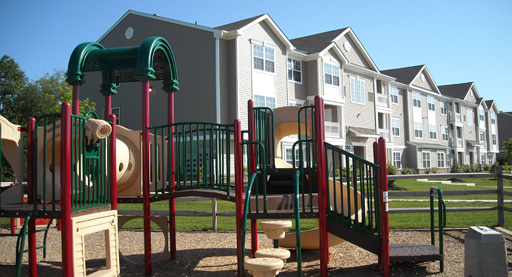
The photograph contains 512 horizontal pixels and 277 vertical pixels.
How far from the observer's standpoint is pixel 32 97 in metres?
43.4

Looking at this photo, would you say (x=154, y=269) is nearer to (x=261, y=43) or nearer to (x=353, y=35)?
(x=261, y=43)

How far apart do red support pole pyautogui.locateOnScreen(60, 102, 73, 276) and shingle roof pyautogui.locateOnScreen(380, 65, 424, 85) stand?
42158 millimetres

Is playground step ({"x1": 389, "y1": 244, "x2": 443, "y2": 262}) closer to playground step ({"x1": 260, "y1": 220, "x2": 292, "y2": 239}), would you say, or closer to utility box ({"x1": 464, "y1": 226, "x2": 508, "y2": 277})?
playground step ({"x1": 260, "y1": 220, "x2": 292, "y2": 239})

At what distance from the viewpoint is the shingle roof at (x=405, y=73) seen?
146ft

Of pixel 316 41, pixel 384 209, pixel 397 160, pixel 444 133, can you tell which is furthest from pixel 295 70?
pixel 444 133

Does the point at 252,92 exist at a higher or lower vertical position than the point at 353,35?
lower

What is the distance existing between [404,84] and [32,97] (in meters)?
36.0

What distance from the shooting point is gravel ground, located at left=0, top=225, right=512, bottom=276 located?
7297 mm

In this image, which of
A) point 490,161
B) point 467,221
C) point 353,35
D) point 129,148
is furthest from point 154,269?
point 490,161

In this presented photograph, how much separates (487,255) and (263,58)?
23430 mm

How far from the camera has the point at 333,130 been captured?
106ft

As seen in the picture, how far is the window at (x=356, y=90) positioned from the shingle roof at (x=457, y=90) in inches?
1001

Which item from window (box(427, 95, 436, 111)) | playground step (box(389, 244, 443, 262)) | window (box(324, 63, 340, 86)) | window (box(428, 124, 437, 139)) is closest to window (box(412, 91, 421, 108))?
window (box(427, 95, 436, 111))

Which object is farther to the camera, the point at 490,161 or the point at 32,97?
the point at 490,161
